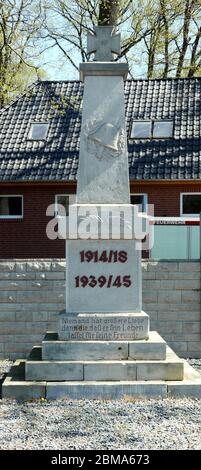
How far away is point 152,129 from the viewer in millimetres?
22359

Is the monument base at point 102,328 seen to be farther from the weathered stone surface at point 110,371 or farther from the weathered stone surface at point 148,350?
the weathered stone surface at point 110,371

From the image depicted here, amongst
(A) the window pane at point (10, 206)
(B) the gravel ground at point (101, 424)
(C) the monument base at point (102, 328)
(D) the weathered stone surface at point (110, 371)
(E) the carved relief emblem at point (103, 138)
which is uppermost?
(E) the carved relief emblem at point (103, 138)

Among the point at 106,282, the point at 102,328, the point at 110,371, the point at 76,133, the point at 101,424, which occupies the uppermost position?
the point at 76,133

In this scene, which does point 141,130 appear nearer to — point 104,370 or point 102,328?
point 102,328

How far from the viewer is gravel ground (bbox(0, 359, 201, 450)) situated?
18.0 ft

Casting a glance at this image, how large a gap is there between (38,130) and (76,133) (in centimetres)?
149

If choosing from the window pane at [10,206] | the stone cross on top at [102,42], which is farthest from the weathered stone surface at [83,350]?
the window pane at [10,206]

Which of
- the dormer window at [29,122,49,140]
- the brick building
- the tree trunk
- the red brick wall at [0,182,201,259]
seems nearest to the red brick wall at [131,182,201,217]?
the brick building

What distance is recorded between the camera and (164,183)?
21203mm

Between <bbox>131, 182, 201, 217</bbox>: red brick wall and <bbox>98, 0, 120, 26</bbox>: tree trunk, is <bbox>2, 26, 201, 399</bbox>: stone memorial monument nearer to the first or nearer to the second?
<bbox>98, 0, 120, 26</bbox>: tree trunk

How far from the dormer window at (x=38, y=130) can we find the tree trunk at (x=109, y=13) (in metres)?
A: 4.75

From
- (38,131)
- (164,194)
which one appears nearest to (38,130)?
(38,131)

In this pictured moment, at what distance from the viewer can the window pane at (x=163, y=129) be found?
72.6ft

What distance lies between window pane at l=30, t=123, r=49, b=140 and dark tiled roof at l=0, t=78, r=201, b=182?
21cm
